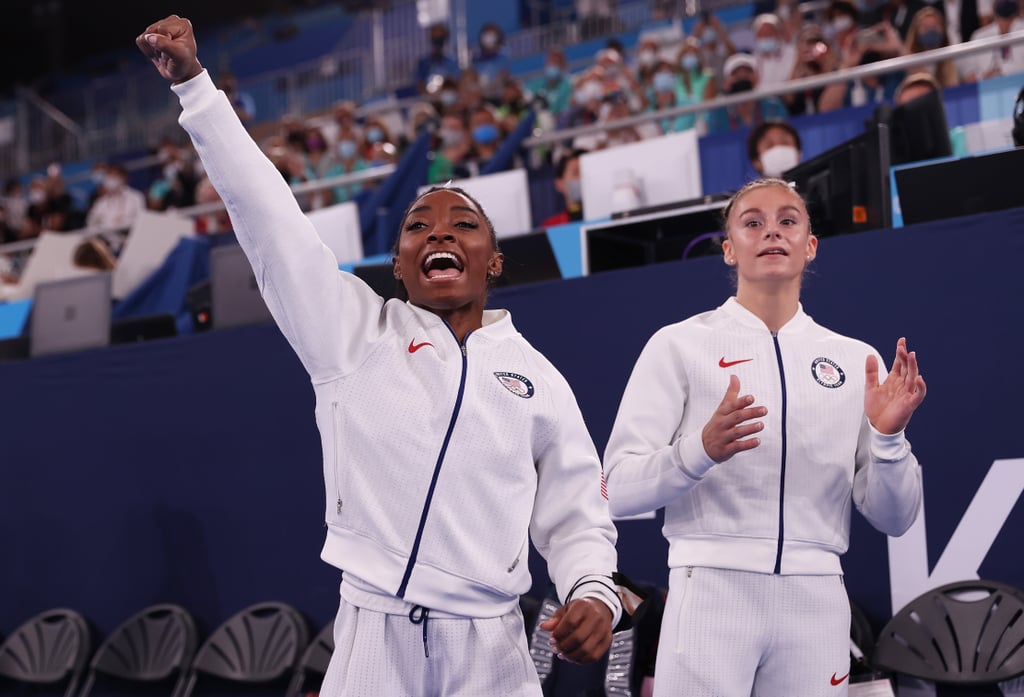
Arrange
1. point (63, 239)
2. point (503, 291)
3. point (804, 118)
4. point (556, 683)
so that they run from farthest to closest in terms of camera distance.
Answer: point (63, 239) < point (804, 118) < point (503, 291) < point (556, 683)

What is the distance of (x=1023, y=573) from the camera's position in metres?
3.24

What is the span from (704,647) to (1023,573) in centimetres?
142

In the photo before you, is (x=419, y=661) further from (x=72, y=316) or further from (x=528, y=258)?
(x=72, y=316)

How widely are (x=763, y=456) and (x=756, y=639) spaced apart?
0.42m

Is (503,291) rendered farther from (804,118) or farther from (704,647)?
(804,118)

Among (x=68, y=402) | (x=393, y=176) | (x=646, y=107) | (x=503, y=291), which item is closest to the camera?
(x=503, y=291)

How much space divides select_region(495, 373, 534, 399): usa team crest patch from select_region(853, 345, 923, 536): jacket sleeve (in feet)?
2.73

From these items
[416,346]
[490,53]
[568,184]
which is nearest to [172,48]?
[416,346]

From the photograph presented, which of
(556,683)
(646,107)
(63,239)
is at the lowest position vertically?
(556,683)

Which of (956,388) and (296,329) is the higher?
(296,329)

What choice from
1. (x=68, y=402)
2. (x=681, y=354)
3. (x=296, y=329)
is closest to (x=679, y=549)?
(x=681, y=354)

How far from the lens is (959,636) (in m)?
3.16

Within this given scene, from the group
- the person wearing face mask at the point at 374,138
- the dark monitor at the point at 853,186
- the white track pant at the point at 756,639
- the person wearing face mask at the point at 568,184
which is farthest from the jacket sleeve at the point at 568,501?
the person wearing face mask at the point at 374,138

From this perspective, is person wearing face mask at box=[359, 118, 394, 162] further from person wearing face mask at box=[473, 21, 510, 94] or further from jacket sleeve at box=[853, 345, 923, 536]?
jacket sleeve at box=[853, 345, 923, 536]
